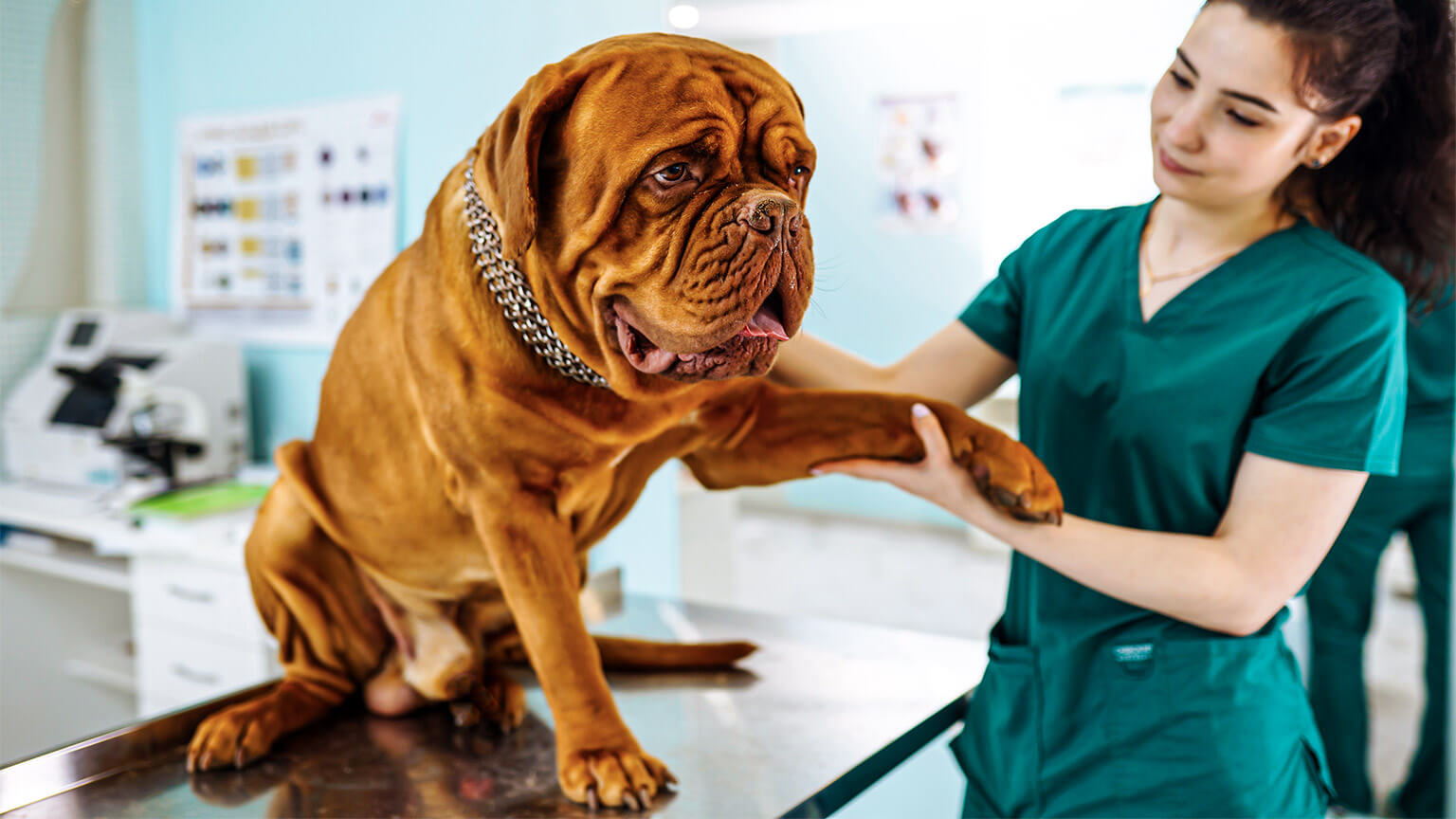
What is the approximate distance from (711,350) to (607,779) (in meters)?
0.38

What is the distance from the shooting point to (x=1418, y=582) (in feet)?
6.62

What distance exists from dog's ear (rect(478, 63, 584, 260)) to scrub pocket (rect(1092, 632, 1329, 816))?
73 cm

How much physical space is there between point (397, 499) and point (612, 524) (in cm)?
21

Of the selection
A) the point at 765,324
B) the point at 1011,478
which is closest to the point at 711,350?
the point at 765,324

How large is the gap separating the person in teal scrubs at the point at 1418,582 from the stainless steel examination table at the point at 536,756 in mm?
947

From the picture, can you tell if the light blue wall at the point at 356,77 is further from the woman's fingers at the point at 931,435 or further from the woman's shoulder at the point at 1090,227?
the woman's fingers at the point at 931,435

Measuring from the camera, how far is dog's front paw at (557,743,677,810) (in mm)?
804

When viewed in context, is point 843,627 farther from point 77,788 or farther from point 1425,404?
point 1425,404

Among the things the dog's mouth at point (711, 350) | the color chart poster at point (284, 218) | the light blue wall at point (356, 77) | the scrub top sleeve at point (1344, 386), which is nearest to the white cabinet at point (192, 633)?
the light blue wall at point (356, 77)

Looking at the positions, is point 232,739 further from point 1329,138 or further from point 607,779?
point 1329,138

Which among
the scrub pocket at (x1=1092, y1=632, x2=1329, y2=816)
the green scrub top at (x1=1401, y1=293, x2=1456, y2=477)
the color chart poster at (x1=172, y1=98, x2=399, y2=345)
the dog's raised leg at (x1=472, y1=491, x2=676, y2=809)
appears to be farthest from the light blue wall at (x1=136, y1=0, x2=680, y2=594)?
the green scrub top at (x1=1401, y1=293, x2=1456, y2=477)

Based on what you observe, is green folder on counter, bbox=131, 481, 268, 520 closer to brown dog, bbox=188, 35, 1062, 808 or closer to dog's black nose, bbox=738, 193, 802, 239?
brown dog, bbox=188, 35, 1062, 808

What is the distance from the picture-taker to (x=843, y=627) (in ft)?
4.39

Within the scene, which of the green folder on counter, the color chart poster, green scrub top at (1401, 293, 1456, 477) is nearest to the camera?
green scrub top at (1401, 293, 1456, 477)
